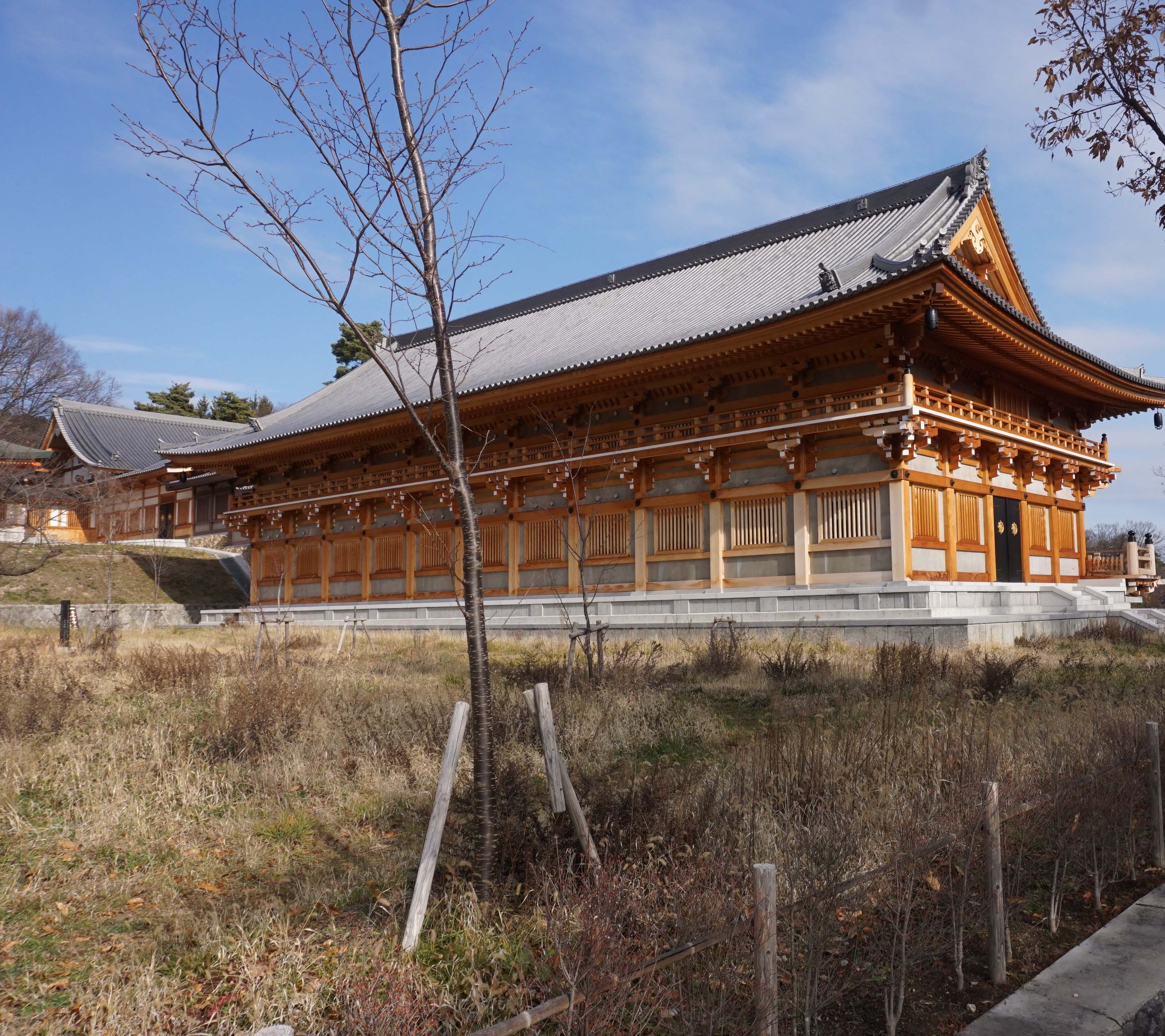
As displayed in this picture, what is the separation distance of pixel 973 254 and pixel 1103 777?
50.4 feet

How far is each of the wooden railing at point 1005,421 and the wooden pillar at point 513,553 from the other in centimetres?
898

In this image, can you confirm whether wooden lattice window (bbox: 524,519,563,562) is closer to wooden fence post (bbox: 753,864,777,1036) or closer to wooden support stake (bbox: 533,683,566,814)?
wooden support stake (bbox: 533,683,566,814)

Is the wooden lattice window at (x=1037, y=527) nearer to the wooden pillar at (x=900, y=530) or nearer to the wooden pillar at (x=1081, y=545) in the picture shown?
the wooden pillar at (x=1081, y=545)

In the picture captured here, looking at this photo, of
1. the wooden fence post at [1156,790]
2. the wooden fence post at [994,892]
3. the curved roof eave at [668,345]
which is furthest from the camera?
the curved roof eave at [668,345]

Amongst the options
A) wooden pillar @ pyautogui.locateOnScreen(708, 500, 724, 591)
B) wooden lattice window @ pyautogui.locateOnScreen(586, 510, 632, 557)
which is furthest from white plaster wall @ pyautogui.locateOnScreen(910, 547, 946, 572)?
wooden lattice window @ pyautogui.locateOnScreen(586, 510, 632, 557)

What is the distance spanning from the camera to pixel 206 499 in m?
35.4

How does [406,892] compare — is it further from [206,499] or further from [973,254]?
[206,499]

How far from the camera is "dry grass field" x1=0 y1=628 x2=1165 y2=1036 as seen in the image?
3.37m

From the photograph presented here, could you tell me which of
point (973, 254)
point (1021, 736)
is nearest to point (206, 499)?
point (973, 254)

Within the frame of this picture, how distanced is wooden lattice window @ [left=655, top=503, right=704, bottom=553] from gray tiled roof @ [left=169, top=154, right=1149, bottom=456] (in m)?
3.15

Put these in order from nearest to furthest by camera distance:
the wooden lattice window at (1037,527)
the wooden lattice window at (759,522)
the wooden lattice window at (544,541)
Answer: the wooden lattice window at (759,522) < the wooden lattice window at (1037,527) < the wooden lattice window at (544,541)

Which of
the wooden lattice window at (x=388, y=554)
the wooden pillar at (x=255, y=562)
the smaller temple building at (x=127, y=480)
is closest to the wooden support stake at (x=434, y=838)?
the wooden lattice window at (x=388, y=554)

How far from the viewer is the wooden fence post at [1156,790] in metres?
5.52

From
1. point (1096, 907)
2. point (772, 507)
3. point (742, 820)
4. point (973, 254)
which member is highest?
point (973, 254)
